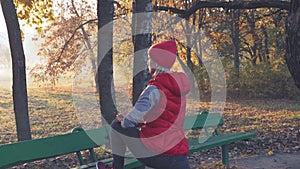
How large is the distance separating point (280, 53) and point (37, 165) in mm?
18776

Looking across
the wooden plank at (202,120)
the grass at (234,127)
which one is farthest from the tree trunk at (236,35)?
the wooden plank at (202,120)

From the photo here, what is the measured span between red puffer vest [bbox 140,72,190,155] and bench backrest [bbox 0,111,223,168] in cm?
112

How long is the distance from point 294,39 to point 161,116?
3.92 metres

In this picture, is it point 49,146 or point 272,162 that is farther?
point 272,162

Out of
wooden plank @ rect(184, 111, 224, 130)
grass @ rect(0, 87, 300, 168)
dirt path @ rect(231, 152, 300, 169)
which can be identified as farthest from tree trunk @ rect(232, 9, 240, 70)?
wooden plank @ rect(184, 111, 224, 130)

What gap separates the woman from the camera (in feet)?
11.5

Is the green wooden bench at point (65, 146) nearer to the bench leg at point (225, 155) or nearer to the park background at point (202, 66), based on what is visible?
the bench leg at point (225, 155)

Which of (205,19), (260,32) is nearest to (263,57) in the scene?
(260,32)

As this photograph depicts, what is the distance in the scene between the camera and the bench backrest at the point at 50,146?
3924 millimetres

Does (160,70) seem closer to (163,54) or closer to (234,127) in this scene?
(163,54)

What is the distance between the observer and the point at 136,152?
3869 millimetres

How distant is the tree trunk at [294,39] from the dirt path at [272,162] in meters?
1.27

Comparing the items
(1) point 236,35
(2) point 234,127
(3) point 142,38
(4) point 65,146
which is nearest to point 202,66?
(1) point 236,35

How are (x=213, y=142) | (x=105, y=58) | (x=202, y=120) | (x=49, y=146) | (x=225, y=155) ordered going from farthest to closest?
(x=105, y=58) → (x=202, y=120) → (x=225, y=155) → (x=213, y=142) → (x=49, y=146)
